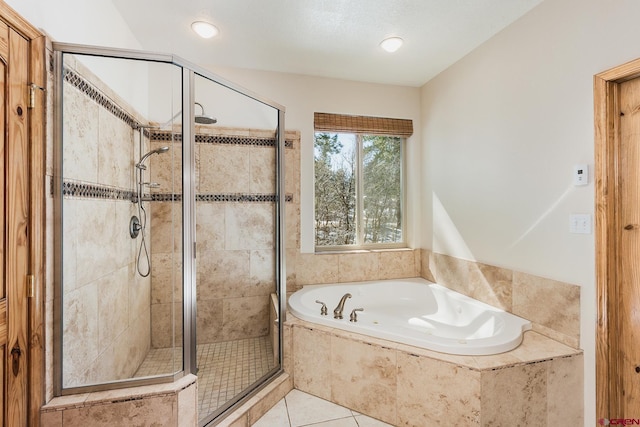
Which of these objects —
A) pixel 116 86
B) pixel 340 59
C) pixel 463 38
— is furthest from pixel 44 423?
pixel 463 38

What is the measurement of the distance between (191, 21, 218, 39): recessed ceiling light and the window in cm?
119

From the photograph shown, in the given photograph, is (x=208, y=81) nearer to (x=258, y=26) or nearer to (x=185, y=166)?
(x=185, y=166)

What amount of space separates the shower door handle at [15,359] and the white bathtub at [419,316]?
1.44 m

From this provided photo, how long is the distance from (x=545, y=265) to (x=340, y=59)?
2.19 metres

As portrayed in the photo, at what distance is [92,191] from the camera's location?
1.56 metres

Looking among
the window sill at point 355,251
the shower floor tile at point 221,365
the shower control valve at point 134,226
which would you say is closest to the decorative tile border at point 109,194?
the shower control valve at point 134,226

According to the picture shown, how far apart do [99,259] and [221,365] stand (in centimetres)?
101

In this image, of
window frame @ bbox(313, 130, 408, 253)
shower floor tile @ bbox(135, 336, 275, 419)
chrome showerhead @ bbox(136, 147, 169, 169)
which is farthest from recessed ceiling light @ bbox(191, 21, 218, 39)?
shower floor tile @ bbox(135, 336, 275, 419)

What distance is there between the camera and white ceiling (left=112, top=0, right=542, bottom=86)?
1.90 meters

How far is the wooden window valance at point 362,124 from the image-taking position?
2.91 m

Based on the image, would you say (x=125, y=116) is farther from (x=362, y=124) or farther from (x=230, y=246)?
(x=362, y=124)

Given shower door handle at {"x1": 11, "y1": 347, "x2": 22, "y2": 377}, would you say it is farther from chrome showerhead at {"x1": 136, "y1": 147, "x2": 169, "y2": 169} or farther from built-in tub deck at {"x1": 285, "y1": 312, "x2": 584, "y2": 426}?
built-in tub deck at {"x1": 285, "y1": 312, "x2": 584, "y2": 426}

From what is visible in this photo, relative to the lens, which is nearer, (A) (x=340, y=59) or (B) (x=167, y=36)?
(B) (x=167, y=36)

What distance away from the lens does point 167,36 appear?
226cm
